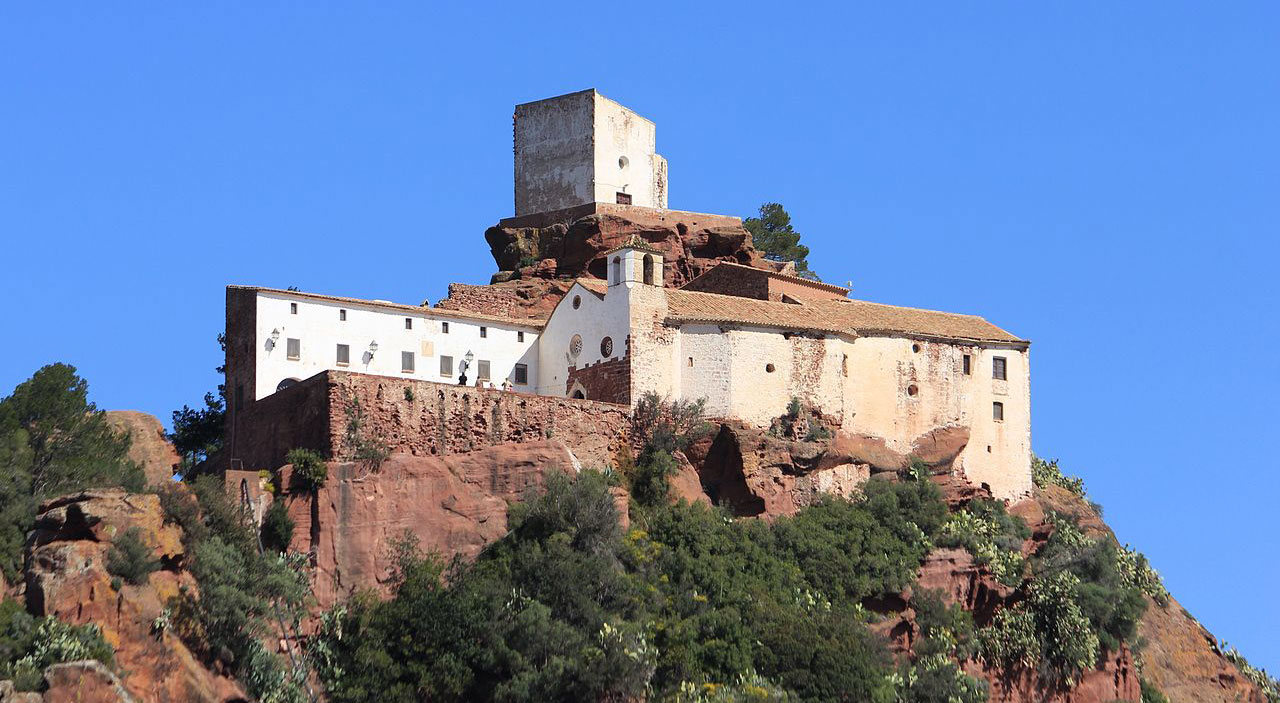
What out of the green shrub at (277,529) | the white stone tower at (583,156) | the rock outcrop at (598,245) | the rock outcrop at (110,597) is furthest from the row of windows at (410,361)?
the rock outcrop at (110,597)

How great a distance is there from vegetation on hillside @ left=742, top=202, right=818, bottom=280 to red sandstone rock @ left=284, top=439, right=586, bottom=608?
27399 mm

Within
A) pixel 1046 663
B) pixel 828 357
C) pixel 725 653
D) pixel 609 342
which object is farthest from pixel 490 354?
pixel 1046 663

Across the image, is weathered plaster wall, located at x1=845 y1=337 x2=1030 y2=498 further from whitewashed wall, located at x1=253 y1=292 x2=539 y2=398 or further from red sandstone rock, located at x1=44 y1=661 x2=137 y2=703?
red sandstone rock, located at x1=44 y1=661 x2=137 y2=703

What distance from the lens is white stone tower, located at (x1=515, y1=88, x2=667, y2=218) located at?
76250 mm

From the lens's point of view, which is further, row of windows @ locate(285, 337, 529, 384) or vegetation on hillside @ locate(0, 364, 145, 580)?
row of windows @ locate(285, 337, 529, 384)

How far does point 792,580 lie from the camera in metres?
62.8

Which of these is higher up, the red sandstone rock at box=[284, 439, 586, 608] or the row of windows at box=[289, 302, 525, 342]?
the row of windows at box=[289, 302, 525, 342]

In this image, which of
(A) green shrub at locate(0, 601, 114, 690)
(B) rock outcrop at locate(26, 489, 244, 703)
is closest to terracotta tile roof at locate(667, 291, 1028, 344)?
(B) rock outcrop at locate(26, 489, 244, 703)

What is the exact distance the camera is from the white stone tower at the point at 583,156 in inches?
3002

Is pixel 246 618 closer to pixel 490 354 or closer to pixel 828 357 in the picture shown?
pixel 490 354

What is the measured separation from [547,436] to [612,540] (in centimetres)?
454

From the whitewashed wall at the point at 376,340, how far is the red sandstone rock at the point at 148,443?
3564 millimetres

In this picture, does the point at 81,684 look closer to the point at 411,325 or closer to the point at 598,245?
the point at 411,325

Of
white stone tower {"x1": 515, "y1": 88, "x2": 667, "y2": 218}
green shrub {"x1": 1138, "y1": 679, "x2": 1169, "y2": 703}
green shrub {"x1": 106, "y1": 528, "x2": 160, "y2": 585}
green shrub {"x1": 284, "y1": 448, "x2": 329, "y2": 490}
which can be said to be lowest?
green shrub {"x1": 1138, "y1": 679, "x2": 1169, "y2": 703}
